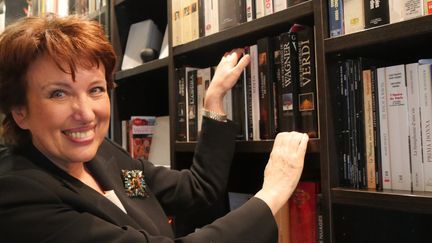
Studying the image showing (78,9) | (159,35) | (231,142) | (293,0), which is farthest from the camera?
(78,9)

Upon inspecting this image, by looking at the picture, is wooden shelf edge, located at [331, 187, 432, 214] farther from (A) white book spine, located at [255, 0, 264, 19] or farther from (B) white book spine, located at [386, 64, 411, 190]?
(A) white book spine, located at [255, 0, 264, 19]

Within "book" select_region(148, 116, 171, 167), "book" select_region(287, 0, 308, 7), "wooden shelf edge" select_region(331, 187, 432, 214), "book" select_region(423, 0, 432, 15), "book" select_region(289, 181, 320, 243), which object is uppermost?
"book" select_region(287, 0, 308, 7)

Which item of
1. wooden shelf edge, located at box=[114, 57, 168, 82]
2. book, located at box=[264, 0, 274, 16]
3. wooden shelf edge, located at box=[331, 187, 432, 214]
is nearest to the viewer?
wooden shelf edge, located at box=[331, 187, 432, 214]

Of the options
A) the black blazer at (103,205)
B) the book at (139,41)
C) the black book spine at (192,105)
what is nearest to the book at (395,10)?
the black blazer at (103,205)

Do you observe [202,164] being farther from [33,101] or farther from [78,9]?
[78,9]

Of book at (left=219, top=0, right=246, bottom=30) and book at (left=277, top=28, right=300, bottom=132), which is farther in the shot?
book at (left=219, top=0, right=246, bottom=30)

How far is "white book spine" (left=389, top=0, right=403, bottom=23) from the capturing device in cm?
88

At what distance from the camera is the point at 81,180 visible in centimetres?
110

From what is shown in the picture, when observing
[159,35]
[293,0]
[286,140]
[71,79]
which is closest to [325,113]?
[286,140]

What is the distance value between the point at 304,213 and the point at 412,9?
56cm

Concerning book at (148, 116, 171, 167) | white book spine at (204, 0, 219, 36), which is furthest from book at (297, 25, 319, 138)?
book at (148, 116, 171, 167)

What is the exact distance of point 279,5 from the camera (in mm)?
1118

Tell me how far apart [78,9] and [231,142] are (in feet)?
4.92

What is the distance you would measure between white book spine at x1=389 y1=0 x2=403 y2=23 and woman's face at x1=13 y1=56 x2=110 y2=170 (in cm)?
69
